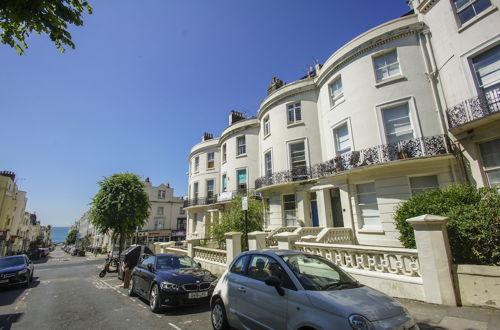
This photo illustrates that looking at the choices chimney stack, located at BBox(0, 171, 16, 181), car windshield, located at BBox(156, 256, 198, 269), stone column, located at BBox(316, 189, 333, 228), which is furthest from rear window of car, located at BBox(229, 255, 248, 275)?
chimney stack, located at BBox(0, 171, 16, 181)

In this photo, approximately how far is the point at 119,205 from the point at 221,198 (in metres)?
8.79

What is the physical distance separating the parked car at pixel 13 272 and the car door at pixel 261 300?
12.2m

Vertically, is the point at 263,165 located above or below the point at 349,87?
below

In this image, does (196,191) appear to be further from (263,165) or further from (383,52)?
(383,52)

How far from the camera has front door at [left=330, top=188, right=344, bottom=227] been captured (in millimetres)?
15169

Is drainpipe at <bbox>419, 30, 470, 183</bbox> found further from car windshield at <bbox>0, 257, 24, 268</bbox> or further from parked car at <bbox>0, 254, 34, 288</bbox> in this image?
car windshield at <bbox>0, 257, 24, 268</bbox>

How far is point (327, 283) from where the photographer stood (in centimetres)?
396

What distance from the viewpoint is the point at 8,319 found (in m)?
6.72

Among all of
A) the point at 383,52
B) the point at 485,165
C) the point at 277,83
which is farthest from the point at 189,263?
the point at 277,83

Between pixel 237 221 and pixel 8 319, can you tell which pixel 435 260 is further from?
pixel 8 319

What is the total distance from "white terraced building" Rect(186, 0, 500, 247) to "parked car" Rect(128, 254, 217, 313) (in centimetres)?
819

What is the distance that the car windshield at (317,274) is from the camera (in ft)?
12.7

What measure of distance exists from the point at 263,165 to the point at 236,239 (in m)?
11.1

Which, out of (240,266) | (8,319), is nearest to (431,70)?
(240,266)
